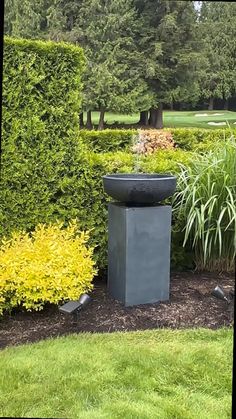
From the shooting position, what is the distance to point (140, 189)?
2.93 meters

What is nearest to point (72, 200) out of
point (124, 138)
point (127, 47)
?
point (124, 138)

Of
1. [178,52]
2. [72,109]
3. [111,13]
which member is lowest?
[72,109]

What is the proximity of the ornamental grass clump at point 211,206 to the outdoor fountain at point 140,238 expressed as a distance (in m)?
0.34

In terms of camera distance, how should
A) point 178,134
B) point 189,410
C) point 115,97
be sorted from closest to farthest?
point 189,410 < point 178,134 < point 115,97

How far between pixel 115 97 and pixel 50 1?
451 centimetres

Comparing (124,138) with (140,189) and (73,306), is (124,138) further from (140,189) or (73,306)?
(73,306)

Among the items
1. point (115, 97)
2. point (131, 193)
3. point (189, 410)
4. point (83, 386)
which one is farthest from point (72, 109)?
point (115, 97)

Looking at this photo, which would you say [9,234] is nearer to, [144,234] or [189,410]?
[144,234]

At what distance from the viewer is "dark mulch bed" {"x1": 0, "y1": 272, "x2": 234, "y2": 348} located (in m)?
2.70

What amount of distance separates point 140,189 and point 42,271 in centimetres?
72

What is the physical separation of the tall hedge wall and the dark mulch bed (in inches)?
26.3

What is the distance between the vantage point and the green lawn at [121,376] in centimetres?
186

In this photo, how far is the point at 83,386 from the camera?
203 cm

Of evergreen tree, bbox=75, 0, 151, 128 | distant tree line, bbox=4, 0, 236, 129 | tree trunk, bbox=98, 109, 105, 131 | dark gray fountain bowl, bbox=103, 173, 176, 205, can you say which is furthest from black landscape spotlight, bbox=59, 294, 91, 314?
evergreen tree, bbox=75, 0, 151, 128
